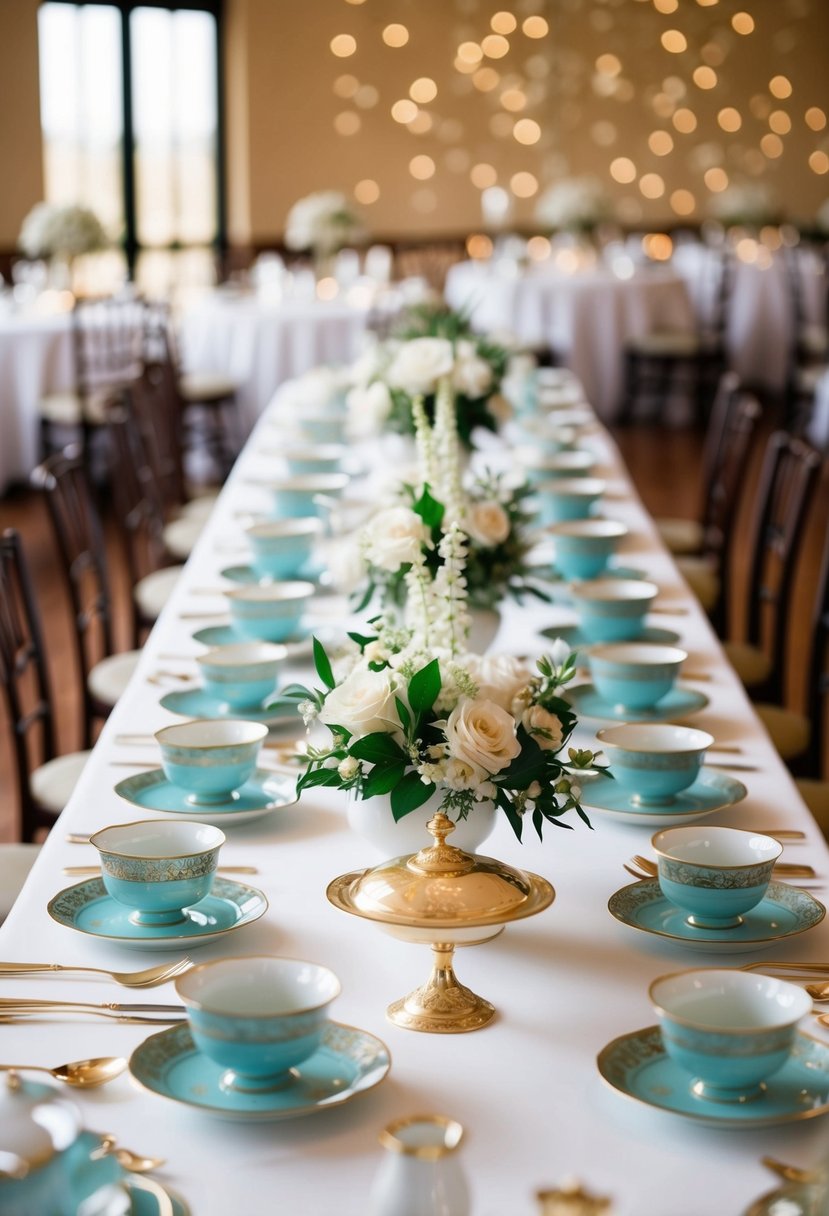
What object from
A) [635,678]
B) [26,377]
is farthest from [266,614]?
[26,377]

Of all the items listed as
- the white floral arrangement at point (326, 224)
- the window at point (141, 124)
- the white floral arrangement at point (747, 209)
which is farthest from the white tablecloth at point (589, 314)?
the window at point (141, 124)

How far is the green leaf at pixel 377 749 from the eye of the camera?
1.43 meters

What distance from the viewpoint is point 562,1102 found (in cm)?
124

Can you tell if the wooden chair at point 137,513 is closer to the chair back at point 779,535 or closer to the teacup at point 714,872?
the chair back at point 779,535

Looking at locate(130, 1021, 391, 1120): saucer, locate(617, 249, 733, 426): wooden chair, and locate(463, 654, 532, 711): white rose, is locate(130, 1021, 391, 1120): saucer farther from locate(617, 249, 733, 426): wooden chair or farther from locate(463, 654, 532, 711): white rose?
locate(617, 249, 733, 426): wooden chair

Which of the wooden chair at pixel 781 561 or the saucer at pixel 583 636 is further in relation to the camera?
the wooden chair at pixel 781 561

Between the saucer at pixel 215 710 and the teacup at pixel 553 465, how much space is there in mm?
1621

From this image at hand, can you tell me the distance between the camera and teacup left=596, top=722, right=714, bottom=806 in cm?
182

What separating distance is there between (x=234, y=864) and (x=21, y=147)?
340 inches

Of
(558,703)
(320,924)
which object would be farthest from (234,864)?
(558,703)

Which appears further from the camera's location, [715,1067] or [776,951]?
[776,951]

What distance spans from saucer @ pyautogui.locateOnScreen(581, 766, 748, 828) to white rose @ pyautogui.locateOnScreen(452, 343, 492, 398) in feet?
5.19

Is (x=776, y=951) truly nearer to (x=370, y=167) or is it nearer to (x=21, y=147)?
(x=21, y=147)

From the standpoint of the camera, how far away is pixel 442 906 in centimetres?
135
